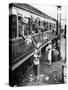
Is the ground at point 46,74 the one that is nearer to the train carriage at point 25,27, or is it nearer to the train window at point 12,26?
the train carriage at point 25,27

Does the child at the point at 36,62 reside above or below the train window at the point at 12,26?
below

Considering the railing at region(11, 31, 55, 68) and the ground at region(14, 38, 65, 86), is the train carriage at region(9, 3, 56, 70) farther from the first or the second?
the ground at region(14, 38, 65, 86)

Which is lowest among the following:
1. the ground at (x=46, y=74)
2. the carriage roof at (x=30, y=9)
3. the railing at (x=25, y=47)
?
the ground at (x=46, y=74)

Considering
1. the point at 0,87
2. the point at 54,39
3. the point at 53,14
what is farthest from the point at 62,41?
the point at 0,87

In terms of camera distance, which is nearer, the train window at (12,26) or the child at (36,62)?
the train window at (12,26)

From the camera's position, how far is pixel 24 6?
217 centimetres

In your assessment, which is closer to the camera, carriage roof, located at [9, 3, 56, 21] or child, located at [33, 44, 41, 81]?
carriage roof, located at [9, 3, 56, 21]

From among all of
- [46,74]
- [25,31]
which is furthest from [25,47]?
[46,74]

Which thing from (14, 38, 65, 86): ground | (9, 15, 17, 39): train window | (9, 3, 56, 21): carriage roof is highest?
(9, 3, 56, 21): carriage roof

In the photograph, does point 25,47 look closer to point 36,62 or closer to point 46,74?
point 36,62

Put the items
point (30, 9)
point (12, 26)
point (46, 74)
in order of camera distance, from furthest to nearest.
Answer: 1. point (46, 74)
2. point (30, 9)
3. point (12, 26)

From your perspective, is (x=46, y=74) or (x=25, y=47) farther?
(x=46, y=74)

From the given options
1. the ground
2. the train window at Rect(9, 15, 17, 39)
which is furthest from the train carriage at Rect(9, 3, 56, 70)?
the ground

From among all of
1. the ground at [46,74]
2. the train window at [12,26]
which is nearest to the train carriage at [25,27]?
A: the train window at [12,26]
